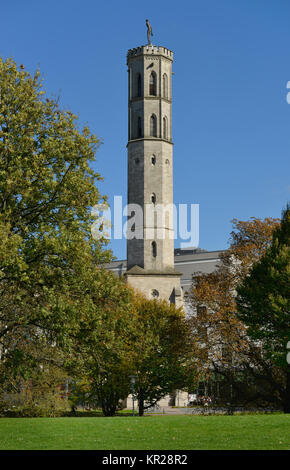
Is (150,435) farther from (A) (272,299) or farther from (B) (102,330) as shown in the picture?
(A) (272,299)

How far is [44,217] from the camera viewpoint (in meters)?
26.9

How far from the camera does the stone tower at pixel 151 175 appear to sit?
220ft

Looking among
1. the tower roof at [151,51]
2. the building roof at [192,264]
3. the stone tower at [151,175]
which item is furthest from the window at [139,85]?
the building roof at [192,264]

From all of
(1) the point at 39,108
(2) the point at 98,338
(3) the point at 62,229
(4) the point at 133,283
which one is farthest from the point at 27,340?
(4) the point at 133,283

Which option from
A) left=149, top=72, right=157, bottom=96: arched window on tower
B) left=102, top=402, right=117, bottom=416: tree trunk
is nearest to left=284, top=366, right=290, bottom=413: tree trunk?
left=102, top=402, right=117, bottom=416: tree trunk

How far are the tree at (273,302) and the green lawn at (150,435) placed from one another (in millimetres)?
13597

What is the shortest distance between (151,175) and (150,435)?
50.1 meters

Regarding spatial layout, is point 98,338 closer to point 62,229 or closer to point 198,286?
point 62,229

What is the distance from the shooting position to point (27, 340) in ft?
91.9

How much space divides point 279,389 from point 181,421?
58.2 feet

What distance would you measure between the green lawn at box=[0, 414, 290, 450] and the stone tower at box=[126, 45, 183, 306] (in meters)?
41.6

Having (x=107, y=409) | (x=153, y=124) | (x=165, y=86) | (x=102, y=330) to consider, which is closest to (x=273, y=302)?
(x=102, y=330)
